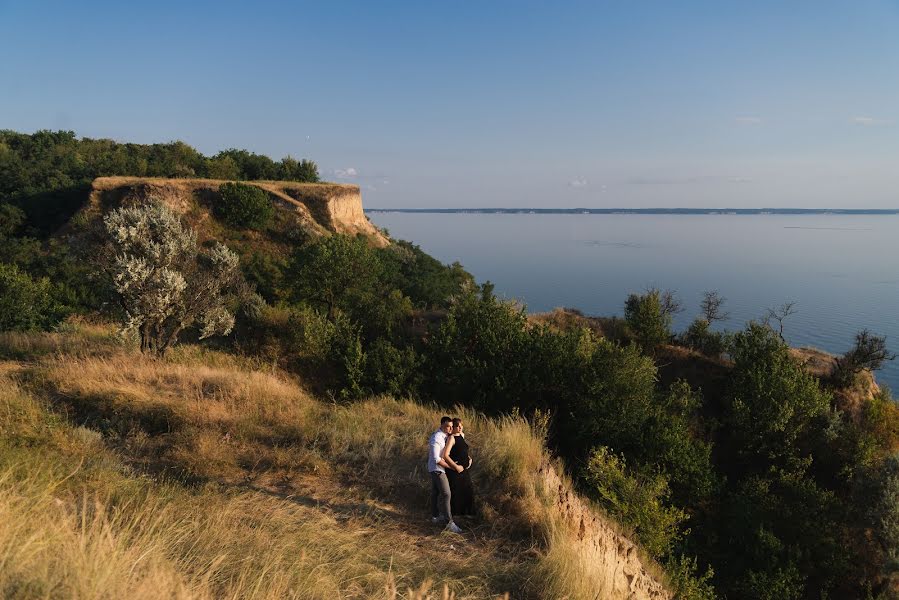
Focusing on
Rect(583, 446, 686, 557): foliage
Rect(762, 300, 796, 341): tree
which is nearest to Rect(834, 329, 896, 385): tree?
Rect(762, 300, 796, 341): tree

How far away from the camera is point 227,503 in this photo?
5875 millimetres

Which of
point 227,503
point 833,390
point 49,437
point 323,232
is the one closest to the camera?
point 227,503

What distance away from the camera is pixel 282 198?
1726 inches

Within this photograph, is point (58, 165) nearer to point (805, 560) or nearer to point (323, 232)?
point (323, 232)

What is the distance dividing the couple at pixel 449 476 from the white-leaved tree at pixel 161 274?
27.8 feet

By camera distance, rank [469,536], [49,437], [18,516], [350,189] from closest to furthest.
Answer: [18,516] < [469,536] < [49,437] < [350,189]

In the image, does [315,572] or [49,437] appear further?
[49,437]

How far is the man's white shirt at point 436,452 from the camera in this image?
22.9 ft

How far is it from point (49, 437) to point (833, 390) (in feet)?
89.4

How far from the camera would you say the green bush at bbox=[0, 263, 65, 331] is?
19906mm

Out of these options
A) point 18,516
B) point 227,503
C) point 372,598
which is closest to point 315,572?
point 372,598

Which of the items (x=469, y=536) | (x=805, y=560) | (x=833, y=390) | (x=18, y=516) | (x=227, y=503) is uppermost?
(x=18, y=516)

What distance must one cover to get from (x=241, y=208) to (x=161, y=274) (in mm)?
30627

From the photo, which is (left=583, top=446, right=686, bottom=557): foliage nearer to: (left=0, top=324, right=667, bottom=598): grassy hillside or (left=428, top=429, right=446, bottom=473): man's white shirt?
(left=0, top=324, right=667, bottom=598): grassy hillside
